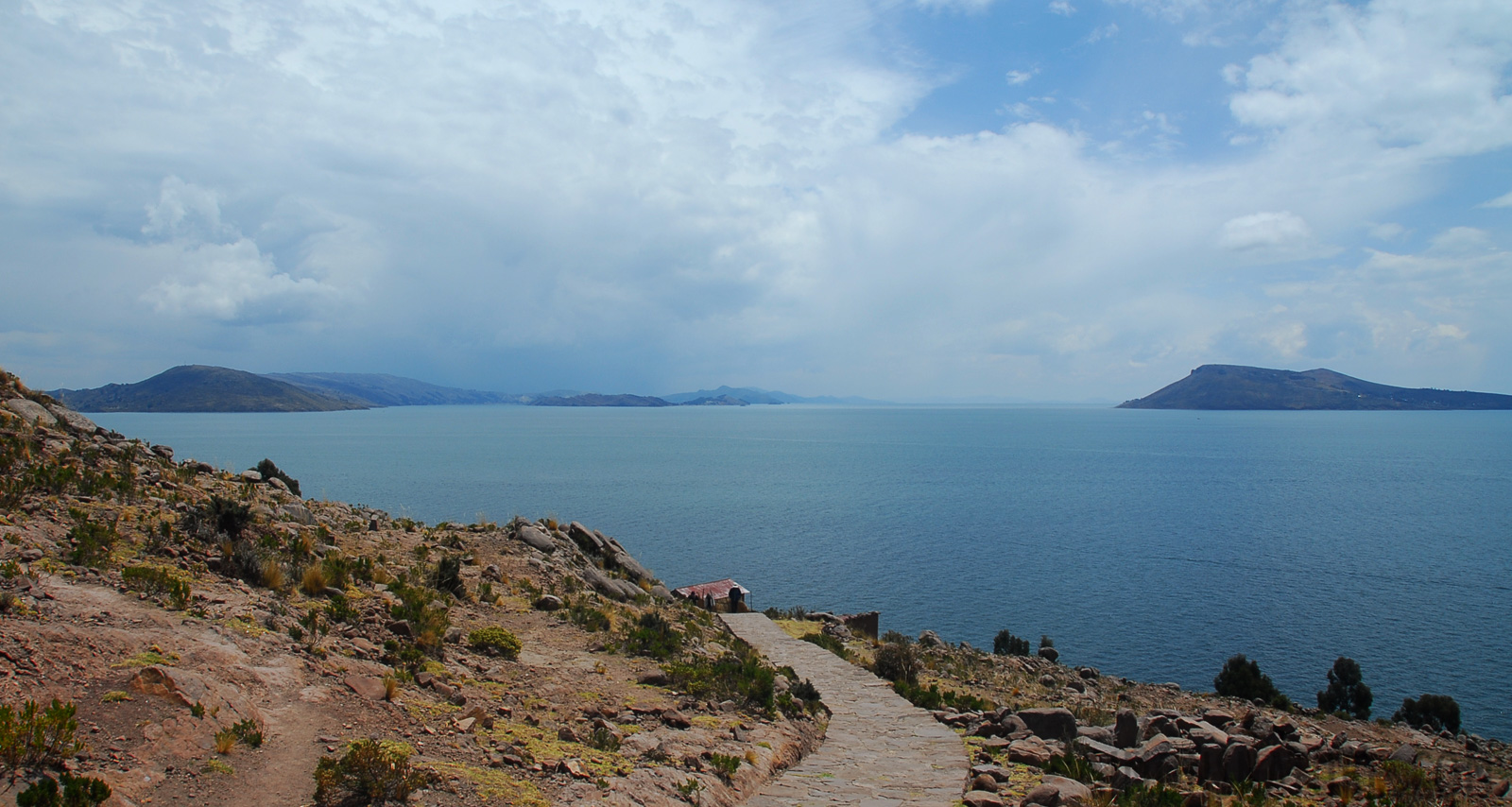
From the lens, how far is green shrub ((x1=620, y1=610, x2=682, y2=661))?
15.8 meters

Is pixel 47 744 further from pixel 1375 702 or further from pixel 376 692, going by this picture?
pixel 1375 702

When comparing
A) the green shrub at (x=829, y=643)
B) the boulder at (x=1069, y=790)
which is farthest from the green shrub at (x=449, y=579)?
the boulder at (x=1069, y=790)

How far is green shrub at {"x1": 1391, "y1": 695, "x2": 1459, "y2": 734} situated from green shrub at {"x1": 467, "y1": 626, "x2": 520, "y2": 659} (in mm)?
32017

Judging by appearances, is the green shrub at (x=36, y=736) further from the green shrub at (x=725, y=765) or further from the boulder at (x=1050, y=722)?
the boulder at (x=1050, y=722)

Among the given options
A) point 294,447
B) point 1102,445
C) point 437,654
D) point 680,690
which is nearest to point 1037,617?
point 680,690

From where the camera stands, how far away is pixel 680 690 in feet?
44.8

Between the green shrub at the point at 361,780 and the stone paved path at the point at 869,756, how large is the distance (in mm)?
4577

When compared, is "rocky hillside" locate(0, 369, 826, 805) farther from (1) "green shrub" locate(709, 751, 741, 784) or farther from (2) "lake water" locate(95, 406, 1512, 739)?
(2) "lake water" locate(95, 406, 1512, 739)

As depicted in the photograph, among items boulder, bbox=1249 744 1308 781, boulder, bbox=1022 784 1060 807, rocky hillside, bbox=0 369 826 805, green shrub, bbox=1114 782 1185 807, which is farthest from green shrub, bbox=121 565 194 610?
boulder, bbox=1249 744 1308 781

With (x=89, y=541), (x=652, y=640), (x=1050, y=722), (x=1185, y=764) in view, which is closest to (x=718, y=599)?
(x=652, y=640)

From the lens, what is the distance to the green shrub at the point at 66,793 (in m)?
5.72

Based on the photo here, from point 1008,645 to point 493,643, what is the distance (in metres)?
28.6

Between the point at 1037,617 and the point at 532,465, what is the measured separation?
84.4 m

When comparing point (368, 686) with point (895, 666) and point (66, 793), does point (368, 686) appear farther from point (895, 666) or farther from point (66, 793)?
point (895, 666)
